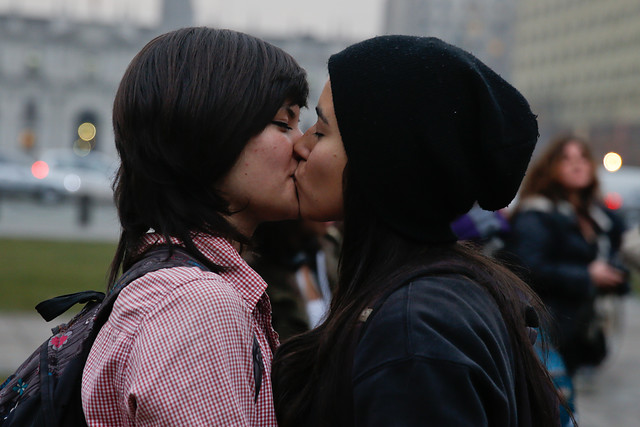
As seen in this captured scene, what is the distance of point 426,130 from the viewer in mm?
1656

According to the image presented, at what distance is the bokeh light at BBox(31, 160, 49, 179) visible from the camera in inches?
1145

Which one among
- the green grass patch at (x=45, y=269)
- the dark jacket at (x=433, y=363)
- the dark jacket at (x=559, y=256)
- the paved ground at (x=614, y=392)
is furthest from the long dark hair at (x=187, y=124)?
the green grass patch at (x=45, y=269)

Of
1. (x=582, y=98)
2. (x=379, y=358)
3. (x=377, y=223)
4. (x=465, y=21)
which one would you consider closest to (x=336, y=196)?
(x=377, y=223)

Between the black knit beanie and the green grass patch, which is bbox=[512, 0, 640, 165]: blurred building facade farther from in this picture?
the black knit beanie

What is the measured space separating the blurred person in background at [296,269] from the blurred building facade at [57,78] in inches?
2879

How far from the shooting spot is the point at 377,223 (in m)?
1.80

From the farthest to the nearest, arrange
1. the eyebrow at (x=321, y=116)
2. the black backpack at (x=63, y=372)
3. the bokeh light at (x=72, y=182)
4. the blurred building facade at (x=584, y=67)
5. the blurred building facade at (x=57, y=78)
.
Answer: the blurred building facade at (x=57, y=78), the blurred building facade at (x=584, y=67), the bokeh light at (x=72, y=182), the eyebrow at (x=321, y=116), the black backpack at (x=63, y=372)

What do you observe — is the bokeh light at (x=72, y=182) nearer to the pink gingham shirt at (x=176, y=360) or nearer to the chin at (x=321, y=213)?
the chin at (x=321, y=213)

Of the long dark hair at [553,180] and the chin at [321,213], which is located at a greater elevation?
the chin at [321,213]

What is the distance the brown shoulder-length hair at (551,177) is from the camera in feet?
19.4

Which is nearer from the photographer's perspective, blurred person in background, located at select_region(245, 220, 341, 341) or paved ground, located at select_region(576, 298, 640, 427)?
blurred person in background, located at select_region(245, 220, 341, 341)

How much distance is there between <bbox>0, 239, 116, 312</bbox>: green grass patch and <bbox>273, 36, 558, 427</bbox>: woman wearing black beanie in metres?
6.80

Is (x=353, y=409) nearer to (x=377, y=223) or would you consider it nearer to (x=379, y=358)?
(x=379, y=358)

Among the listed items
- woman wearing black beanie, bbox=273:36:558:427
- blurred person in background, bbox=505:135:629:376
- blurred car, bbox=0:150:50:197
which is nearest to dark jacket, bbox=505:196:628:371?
blurred person in background, bbox=505:135:629:376
